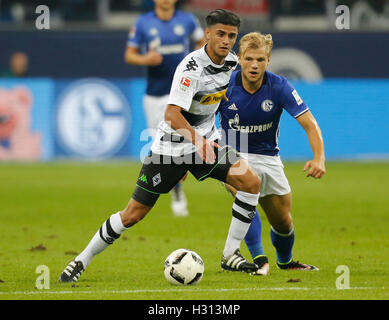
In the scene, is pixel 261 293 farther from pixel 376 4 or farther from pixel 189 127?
pixel 376 4

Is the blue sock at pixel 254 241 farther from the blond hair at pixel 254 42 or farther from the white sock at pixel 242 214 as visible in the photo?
the blond hair at pixel 254 42

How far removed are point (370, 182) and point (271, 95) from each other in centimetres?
897

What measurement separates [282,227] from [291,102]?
1128mm

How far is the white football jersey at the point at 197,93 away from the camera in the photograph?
671 cm

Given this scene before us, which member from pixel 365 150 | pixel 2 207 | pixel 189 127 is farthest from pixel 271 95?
pixel 365 150

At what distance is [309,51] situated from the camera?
20.6m

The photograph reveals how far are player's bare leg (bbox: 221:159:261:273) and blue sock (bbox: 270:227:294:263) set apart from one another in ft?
1.46

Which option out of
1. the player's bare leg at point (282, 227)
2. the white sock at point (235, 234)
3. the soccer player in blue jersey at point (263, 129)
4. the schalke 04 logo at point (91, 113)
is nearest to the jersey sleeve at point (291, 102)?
the soccer player in blue jersey at point (263, 129)

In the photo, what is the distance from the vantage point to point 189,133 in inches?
261

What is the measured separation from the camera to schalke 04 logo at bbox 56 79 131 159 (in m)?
18.8

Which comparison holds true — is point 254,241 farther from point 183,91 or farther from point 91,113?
point 91,113

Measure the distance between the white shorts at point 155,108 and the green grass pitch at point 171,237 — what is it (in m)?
1.30

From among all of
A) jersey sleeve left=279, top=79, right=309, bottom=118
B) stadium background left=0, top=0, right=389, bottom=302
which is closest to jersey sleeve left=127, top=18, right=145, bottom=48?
stadium background left=0, top=0, right=389, bottom=302

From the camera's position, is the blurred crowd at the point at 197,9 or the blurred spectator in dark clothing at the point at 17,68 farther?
the blurred crowd at the point at 197,9
